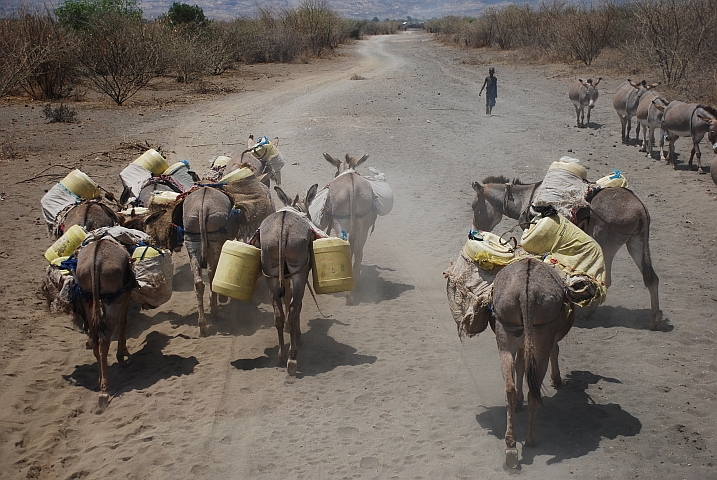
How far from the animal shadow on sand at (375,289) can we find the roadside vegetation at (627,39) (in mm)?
14885

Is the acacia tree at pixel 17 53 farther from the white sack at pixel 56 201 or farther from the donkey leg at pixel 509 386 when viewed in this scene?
the donkey leg at pixel 509 386

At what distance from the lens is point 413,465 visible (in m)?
5.70

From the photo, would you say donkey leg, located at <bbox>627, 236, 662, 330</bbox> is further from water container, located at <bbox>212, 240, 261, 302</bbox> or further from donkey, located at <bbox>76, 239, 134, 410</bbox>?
donkey, located at <bbox>76, 239, 134, 410</bbox>

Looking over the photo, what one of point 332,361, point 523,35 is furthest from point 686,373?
point 523,35

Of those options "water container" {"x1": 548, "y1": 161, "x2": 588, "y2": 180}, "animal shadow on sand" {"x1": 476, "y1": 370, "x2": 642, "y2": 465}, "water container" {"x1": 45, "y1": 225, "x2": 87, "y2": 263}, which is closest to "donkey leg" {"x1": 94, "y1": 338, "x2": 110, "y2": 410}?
"water container" {"x1": 45, "y1": 225, "x2": 87, "y2": 263}

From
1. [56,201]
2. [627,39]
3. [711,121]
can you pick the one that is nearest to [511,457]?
[56,201]

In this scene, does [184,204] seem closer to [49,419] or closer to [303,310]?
[303,310]

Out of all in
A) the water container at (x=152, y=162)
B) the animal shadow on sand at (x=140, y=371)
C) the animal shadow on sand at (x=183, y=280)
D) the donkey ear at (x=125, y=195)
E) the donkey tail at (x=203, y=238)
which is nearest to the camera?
the animal shadow on sand at (x=140, y=371)

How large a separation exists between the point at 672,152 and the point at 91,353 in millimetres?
13021

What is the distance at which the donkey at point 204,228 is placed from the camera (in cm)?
857

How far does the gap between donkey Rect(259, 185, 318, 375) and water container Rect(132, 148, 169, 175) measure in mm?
3993

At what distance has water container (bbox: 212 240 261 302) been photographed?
7.42 meters

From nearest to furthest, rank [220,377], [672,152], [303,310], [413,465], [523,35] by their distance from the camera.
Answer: [413,465] < [220,377] < [303,310] < [672,152] < [523,35]

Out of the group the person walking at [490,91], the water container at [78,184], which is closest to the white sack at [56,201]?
the water container at [78,184]
